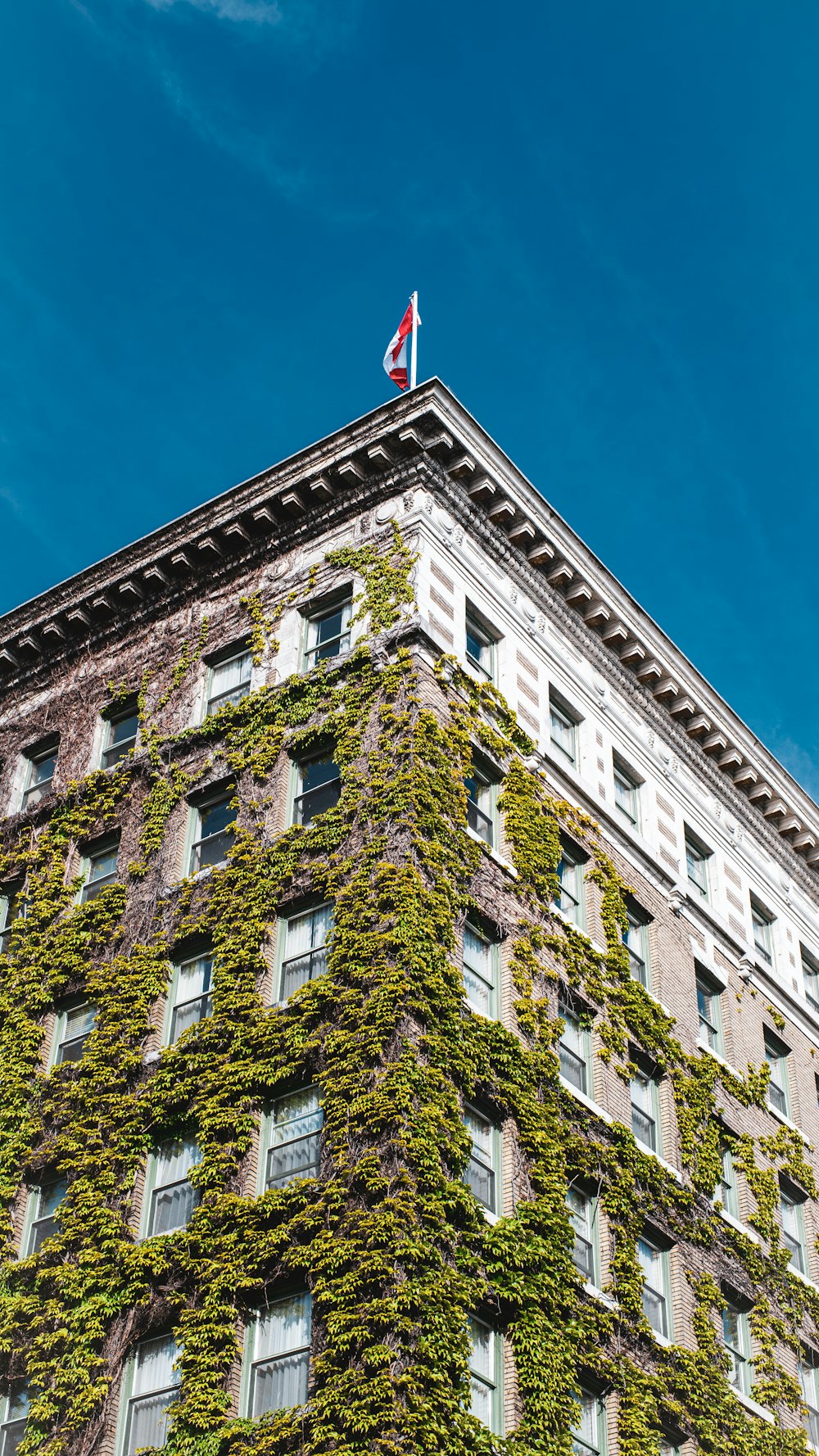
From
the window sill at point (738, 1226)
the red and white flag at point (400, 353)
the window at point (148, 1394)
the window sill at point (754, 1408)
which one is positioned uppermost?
the red and white flag at point (400, 353)

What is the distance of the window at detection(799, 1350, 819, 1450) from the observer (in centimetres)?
4197

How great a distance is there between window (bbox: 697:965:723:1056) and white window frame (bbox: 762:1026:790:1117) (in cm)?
199

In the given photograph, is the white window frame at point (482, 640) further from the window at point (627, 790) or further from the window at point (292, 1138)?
the window at point (292, 1138)

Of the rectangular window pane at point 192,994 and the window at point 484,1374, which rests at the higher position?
the rectangular window pane at point 192,994

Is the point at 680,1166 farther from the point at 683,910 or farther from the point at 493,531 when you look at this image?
the point at 493,531

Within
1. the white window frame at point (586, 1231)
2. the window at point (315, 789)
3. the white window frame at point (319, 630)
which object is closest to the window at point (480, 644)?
the white window frame at point (319, 630)

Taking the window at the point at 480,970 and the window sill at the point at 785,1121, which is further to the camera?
the window sill at the point at 785,1121

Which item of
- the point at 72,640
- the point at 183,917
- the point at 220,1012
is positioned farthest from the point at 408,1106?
the point at 72,640

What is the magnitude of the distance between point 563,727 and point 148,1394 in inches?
741

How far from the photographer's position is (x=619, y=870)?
1766 inches

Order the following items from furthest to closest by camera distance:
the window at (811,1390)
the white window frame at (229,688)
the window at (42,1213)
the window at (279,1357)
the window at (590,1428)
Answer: the white window frame at (229,688)
the window at (811,1390)
the window at (42,1213)
the window at (590,1428)
the window at (279,1357)

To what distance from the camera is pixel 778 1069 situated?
163 ft

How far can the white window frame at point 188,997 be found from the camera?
3772 centimetres

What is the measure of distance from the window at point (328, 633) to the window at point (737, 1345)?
621 inches
